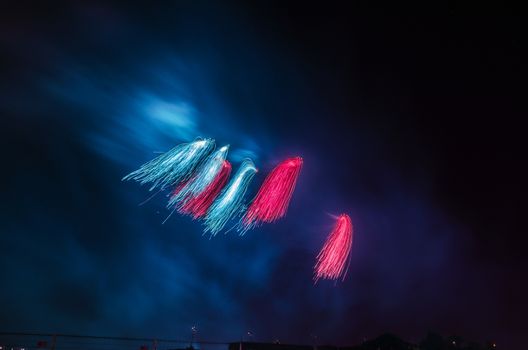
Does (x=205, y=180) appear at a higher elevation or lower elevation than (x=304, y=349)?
higher

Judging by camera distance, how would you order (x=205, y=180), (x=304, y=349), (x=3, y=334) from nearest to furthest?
(x=3, y=334) → (x=205, y=180) → (x=304, y=349)

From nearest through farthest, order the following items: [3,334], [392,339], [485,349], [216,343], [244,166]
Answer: [3,334] < [216,343] < [244,166] < [485,349] < [392,339]

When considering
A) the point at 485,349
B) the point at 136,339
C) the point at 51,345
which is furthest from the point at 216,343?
the point at 485,349

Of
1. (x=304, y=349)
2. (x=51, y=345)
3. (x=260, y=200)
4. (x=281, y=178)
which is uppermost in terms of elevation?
(x=281, y=178)

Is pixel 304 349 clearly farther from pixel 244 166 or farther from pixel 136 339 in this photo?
pixel 136 339

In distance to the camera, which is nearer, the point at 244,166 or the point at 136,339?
the point at 136,339

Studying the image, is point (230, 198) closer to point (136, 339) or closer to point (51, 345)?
point (136, 339)

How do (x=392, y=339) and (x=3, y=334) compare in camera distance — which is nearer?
(x=3, y=334)

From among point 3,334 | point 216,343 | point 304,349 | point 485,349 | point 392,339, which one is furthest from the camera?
point 392,339

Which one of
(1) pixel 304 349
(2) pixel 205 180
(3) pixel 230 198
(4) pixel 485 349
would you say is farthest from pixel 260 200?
(4) pixel 485 349
